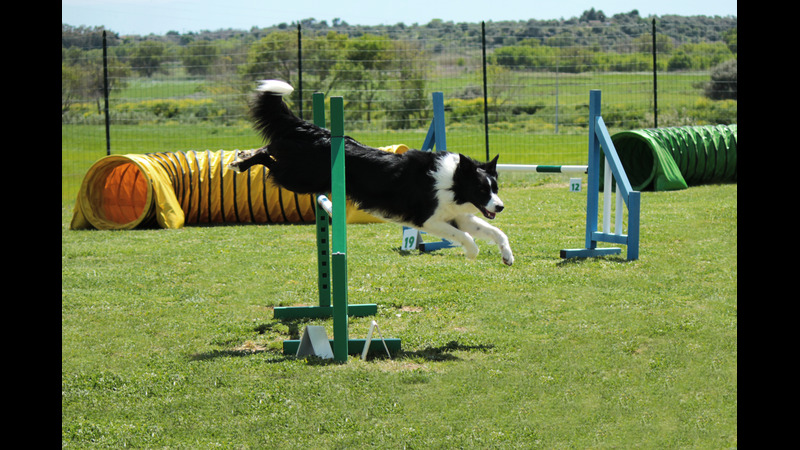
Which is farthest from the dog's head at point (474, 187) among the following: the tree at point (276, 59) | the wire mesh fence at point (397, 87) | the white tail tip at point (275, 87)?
the tree at point (276, 59)

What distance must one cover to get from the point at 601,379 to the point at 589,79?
2135cm

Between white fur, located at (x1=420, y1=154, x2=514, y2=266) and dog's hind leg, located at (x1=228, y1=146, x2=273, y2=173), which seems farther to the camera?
dog's hind leg, located at (x1=228, y1=146, x2=273, y2=173)

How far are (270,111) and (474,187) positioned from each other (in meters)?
1.70

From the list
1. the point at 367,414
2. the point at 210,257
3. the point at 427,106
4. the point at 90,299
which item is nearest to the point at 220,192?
the point at 210,257

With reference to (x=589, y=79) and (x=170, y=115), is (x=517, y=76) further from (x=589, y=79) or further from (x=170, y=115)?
(x=170, y=115)

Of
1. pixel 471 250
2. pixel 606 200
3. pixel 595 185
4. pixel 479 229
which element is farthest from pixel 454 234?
pixel 606 200

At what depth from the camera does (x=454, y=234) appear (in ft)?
18.0

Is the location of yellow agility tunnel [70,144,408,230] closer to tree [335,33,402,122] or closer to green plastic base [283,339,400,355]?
green plastic base [283,339,400,355]

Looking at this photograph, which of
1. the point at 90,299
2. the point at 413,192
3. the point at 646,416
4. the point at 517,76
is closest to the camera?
the point at 646,416

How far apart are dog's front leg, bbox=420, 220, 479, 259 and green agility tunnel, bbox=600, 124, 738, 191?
705cm

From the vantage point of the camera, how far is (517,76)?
72.5 feet

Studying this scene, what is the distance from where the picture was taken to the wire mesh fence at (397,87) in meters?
18.6

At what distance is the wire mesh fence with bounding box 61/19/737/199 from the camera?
1858 centimetres

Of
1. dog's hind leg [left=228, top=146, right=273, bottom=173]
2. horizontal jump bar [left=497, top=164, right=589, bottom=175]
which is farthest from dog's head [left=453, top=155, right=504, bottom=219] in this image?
horizontal jump bar [left=497, top=164, right=589, bottom=175]
